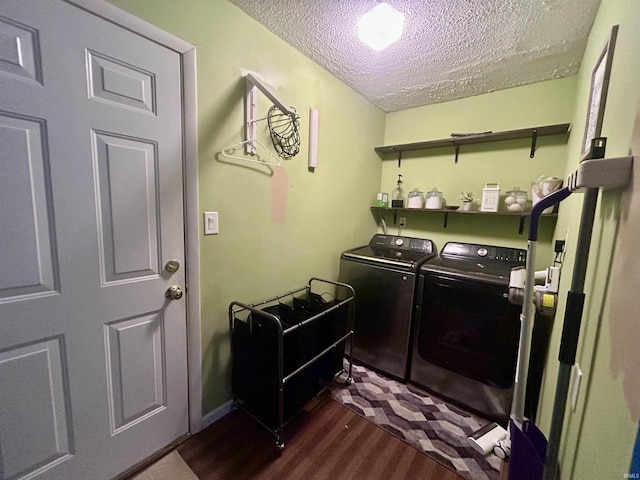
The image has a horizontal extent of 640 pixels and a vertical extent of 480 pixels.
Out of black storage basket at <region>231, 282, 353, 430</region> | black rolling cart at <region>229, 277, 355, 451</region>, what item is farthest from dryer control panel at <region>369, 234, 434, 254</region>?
black storage basket at <region>231, 282, 353, 430</region>

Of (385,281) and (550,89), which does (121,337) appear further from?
(550,89)

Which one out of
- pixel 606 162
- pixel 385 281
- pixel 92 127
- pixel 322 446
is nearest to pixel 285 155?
pixel 92 127

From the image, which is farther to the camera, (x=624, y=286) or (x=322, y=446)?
(x=322, y=446)

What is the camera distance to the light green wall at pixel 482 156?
6.43ft

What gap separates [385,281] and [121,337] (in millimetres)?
1691

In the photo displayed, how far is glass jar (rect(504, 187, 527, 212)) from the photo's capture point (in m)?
1.96

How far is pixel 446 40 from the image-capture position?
5.07ft

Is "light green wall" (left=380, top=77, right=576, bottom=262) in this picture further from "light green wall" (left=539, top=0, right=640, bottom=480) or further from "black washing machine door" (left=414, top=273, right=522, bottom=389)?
"light green wall" (left=539, top=0, right=640, bottom=480)

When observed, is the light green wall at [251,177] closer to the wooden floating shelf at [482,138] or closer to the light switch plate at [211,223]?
the light switch plate at [211,223]

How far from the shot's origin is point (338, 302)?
6.00 ft

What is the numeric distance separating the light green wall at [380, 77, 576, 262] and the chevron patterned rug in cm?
134

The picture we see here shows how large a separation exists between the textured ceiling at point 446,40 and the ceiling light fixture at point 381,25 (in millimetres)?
169

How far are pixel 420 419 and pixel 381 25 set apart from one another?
2.29m

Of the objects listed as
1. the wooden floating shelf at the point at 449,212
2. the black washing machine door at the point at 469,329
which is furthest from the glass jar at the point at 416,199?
the black washing machine door at the point at 469,329
